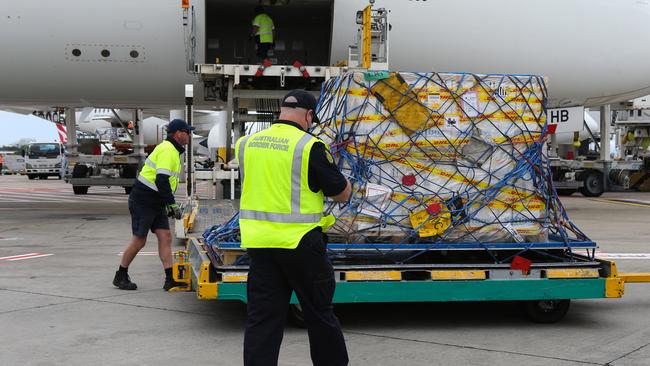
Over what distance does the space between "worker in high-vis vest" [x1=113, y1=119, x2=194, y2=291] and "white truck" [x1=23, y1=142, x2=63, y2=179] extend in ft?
110

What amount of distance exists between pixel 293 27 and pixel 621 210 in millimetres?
8858

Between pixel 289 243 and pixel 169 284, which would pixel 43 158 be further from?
pixel 289 243

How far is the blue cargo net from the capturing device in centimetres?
651

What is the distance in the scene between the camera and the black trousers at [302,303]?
422 cm

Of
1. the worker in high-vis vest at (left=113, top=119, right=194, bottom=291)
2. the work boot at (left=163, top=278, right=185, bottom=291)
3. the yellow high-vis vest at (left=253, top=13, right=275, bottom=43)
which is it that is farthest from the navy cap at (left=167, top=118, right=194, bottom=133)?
the yellow high-vis vest at (left=253, top=13, right=275, bottom=43)

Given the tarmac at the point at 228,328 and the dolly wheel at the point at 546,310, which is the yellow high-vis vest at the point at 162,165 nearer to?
the tarmac at the point at 228,328

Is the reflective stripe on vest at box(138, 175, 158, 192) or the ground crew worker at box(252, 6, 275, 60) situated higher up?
the ground crew worker at box(252, 6, 275, 60)

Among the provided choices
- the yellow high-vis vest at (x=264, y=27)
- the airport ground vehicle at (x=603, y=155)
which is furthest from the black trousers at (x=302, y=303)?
the airport ground vehicle at (x=603, y=155)

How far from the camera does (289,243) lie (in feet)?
13.8

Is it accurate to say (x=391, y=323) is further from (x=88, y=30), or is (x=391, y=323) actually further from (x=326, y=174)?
(x=88, y=30)

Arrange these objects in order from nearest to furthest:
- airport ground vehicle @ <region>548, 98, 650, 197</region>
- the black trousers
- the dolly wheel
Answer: the black trousers < the dolly wheel < airport ground vehicle @ <region>548, 98, 650, 197</region>

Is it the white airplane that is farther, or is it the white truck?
the white truck

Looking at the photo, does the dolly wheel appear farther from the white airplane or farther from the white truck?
the white truck

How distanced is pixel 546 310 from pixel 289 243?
3.04 metres
